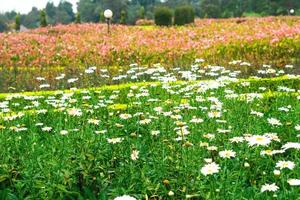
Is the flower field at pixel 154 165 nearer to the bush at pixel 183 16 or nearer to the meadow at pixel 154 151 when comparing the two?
the meadow at pixel 154 151

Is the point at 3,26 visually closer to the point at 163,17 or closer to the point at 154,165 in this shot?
the point at 163,17

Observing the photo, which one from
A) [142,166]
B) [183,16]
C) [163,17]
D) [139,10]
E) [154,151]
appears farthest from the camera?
[139,10]

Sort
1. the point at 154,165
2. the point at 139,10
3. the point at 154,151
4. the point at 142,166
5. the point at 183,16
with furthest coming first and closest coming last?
the point at 139,10
the point at 183,16
the point at 154,151
the point at 142,166
the point at 154,165

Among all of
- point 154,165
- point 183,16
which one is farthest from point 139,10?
point 154,165

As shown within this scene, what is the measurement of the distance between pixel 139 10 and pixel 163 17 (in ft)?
95.8

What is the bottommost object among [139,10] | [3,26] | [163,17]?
[3,26]

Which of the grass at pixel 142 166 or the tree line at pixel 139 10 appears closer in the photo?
the grass at pixel 142 166

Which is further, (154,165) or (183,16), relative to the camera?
(183,16)

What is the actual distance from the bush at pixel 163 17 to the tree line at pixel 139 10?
7.20 meters

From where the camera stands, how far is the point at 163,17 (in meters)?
35.8

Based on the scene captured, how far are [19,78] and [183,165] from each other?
10.5 meters

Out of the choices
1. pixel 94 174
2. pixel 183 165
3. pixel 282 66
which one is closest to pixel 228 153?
pixel 183 165

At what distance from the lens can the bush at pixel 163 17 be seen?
3528 centimetres

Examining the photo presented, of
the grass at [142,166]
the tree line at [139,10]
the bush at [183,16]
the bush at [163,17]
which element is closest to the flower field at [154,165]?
the grass at [142,166]
